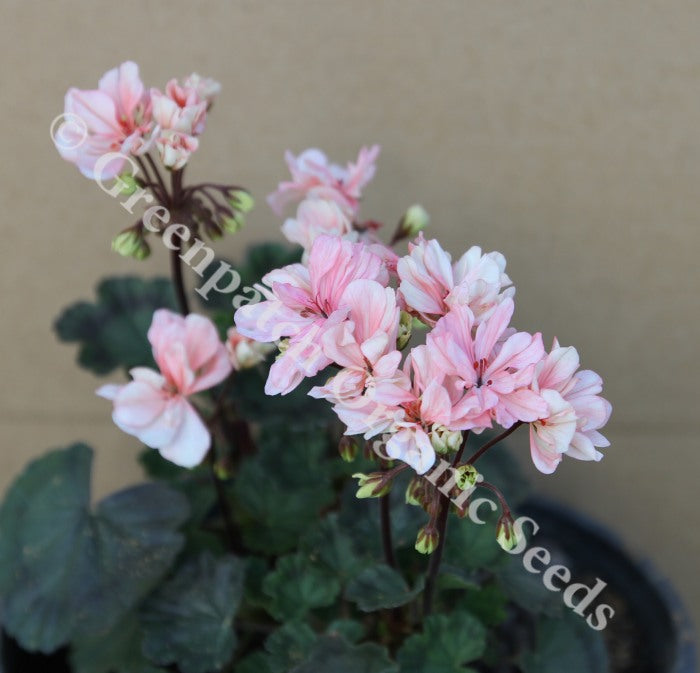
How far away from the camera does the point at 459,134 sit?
1.03 meters

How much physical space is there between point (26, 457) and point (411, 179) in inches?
33.7

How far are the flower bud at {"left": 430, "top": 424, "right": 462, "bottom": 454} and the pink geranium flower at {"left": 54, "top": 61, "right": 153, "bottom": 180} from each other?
0.37 meters

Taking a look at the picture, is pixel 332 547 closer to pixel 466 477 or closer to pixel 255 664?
pixel 255 664

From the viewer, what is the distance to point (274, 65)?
1.00m

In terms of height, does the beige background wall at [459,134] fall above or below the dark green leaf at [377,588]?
above

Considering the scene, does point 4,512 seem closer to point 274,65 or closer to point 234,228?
point 234,228

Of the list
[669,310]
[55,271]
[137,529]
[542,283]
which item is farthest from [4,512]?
[669,310]

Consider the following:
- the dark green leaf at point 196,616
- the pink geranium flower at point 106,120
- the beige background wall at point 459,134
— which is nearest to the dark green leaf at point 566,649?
the dark green leaf at point 196,616

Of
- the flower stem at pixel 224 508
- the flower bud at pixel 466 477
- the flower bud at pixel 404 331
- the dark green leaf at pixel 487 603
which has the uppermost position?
the flower bud at pixel 404 331

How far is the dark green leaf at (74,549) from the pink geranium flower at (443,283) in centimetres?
45

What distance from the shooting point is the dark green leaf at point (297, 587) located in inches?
32.6

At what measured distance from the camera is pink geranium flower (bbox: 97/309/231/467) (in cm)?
64

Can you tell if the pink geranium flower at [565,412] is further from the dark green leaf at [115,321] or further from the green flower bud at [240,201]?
the dark green leaf at [115,321]

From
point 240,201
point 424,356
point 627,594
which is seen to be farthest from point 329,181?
point 627,594
